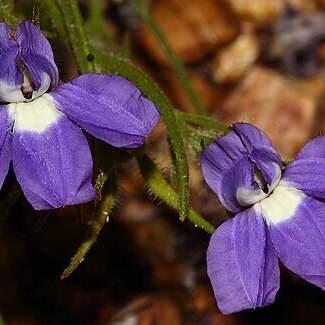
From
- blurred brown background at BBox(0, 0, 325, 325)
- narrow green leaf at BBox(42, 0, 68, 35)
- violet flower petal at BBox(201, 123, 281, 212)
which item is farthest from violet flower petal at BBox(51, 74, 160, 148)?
Answer: blurred brown background at BBox(0, 0, 325, 325)

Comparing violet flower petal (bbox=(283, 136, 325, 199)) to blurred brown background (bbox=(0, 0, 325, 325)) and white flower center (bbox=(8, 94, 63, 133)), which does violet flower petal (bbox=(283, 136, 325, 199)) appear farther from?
blurred brown background (bbox=(0, 0, 325, 325))

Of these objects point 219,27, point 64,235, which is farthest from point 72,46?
point 219,27

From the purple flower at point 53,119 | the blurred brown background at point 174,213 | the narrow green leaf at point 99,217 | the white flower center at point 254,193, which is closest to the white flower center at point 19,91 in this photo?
the purple flower at point 53,119

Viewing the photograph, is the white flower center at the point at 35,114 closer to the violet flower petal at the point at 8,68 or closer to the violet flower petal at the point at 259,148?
the violet flower petal at the point at 8,68

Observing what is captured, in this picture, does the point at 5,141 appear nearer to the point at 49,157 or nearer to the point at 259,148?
the point at 49,157

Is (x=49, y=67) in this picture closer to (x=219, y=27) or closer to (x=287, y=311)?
(x=287, y=311)

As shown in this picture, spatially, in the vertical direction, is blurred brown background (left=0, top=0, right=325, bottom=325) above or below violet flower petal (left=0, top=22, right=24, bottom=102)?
below

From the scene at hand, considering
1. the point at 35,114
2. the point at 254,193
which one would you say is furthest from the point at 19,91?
the point at 254,193
